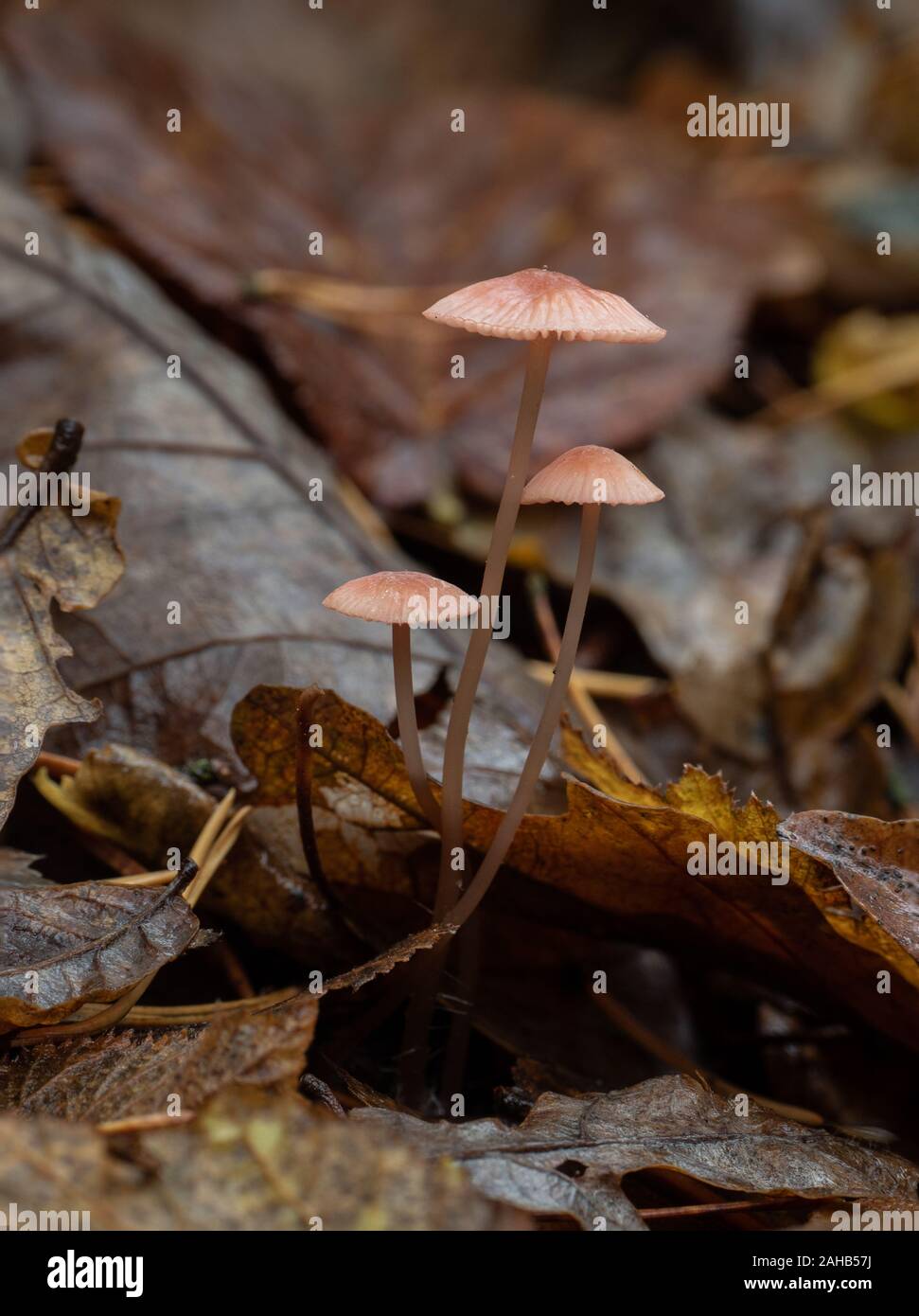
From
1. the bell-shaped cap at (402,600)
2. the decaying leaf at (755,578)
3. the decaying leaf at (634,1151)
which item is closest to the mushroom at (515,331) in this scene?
the bell-shaped cap at (402,600)

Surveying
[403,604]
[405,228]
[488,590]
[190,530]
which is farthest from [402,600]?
[405,228]

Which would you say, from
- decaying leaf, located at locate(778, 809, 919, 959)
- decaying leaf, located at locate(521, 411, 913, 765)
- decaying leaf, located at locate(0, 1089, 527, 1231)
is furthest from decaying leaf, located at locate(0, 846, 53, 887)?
decaying leaf, located at locate(521, 411, 913, 765)

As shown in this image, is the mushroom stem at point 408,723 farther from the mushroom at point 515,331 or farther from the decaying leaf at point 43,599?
the decaying leaf at point 43,599

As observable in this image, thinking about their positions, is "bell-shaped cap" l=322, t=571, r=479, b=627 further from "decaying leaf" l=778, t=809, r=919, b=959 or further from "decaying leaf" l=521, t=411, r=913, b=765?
"decaying leaf" l=521, t=411, r=913, b=765

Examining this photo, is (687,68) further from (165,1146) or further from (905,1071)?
(165,1146)

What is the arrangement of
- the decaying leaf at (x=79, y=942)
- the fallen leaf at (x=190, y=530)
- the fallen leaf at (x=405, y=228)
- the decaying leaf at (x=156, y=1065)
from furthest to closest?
the fallen leaf at (x=405, y=228), the fallen leaf at (x=190, y=530), the decaying leaf at (x=79, y=942), the decaying leaf at (x=156, y=1065)

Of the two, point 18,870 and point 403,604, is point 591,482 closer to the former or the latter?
point 403,604
